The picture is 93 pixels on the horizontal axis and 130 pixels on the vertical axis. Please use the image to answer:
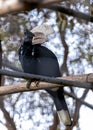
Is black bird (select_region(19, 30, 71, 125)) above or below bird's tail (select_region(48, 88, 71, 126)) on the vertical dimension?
above

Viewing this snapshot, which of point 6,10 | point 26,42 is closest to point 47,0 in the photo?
point 6,10

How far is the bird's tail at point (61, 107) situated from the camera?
1.47 m

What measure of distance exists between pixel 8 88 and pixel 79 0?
638mm

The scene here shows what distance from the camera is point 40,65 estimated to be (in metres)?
1.56

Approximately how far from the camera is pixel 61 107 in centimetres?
150

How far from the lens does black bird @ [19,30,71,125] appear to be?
1491 mm

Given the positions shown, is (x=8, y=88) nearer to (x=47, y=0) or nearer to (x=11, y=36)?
(x=47, y=0)

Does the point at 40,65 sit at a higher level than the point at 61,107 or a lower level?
higher

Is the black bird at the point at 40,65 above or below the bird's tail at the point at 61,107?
above


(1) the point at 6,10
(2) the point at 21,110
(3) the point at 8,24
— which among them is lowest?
(2) the point at 21,110

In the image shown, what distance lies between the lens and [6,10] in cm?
30

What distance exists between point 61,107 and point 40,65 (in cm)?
22

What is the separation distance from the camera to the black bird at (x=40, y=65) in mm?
1491

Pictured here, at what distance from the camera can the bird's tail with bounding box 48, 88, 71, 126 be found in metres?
1.47
